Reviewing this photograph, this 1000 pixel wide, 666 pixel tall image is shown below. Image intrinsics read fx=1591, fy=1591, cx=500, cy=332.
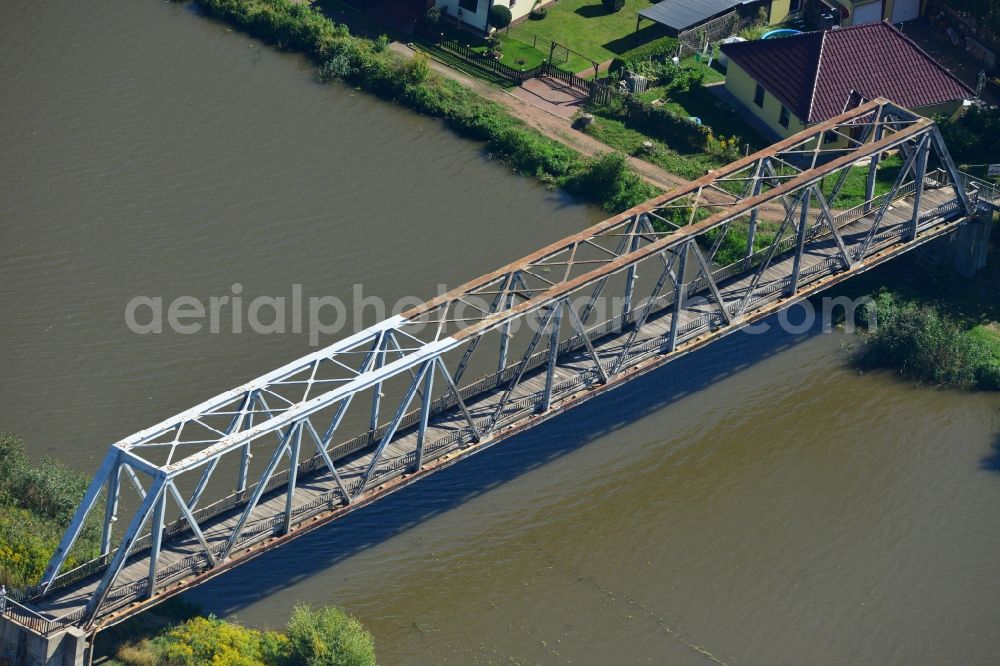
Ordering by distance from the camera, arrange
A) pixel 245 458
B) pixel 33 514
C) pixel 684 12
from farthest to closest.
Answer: pixel 684 12
pixel 33 514
pixel 245 458

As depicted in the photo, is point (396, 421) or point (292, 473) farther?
point (396, 421)

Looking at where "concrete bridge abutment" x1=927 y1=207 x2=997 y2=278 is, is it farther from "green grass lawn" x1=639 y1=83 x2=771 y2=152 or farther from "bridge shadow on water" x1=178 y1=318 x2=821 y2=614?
"green grass lawn" x1=639 y1=83 x2=771 y2=152

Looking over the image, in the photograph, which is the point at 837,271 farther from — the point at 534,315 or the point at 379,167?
the point at 379,167

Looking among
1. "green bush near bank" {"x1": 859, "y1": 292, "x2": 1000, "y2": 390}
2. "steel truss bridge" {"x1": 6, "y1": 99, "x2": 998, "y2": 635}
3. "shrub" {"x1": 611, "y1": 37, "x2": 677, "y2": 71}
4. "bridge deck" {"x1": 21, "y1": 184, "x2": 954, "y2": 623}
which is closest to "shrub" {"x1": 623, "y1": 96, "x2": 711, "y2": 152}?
"shrub" {"x1": 611, "y1": 37, "x2": 677, "y2": 71}

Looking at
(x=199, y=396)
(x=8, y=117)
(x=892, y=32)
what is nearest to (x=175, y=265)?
(x=199, y=396)

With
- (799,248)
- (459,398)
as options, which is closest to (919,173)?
(799,248)

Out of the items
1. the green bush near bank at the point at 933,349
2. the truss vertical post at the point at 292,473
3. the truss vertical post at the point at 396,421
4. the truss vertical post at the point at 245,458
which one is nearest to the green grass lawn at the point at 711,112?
the green bush near bank at the point at 933,349

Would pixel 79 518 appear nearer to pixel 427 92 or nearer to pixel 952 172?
pixel 427 92
